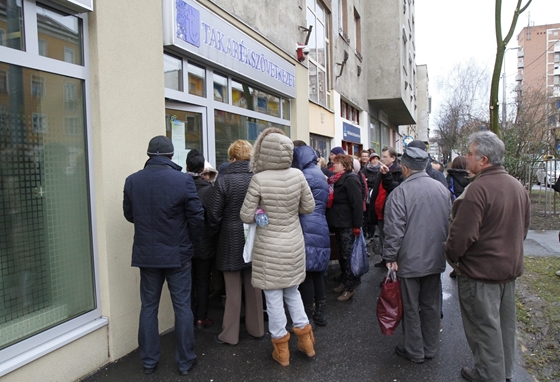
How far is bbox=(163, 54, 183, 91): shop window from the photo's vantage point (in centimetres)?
505

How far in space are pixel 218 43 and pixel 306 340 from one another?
13.3ft

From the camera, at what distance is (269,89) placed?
801 cm

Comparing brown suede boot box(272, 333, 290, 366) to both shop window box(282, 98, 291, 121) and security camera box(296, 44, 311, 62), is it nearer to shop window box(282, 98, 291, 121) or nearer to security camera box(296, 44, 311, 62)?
shop window box(282, 98, 291, 121)

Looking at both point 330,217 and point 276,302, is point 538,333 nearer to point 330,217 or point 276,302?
point 330,217

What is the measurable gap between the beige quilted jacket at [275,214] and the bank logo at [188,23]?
7.03 feet

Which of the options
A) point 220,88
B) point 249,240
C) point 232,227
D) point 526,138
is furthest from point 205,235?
point 526,138

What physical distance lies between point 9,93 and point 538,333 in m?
5.20

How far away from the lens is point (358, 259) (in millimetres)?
5133

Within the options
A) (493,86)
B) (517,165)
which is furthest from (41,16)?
(517,165)

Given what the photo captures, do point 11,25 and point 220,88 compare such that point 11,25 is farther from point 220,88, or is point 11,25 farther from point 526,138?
point 526,138

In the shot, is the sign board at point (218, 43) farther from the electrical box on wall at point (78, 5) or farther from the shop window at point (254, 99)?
the electrical box on wall at point (78, 5)

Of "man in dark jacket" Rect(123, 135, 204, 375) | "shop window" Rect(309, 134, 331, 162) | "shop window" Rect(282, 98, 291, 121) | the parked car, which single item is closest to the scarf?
"man in dark jacket" Rect(123, 135, 204, 375)

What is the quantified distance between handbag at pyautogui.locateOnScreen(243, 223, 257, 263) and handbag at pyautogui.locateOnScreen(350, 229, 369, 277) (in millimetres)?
1826

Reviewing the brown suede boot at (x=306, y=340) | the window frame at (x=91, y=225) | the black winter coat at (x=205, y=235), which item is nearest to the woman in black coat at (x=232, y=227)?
the black winter coat at (x=205, y=235)
